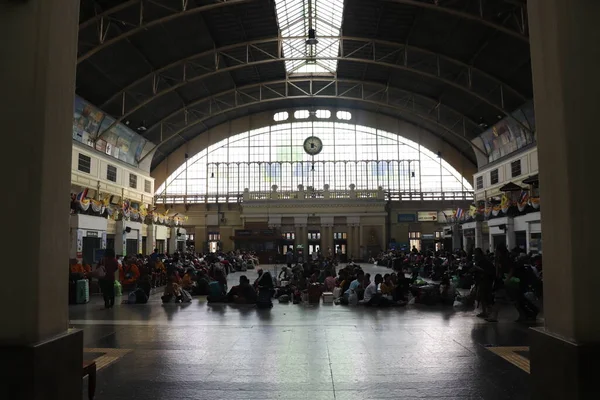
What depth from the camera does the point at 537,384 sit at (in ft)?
10.9

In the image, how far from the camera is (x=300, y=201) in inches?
1538

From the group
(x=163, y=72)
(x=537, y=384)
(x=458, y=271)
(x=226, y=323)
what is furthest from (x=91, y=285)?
(x=163, y=72)

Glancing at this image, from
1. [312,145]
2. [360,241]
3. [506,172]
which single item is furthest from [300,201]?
[506,172]

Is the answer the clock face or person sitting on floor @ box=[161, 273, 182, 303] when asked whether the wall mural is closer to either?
person sitting on floor @ box=[161, 273, 182, 303]

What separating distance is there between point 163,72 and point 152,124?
6.52 meters

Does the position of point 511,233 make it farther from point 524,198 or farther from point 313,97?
point 313,97

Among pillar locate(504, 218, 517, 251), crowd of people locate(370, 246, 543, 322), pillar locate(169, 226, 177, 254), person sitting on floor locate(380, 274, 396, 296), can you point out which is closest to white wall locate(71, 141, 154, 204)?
pillar locate(169, 226, 177, 254)

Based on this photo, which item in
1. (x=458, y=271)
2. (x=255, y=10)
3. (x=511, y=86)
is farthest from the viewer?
(x=511, y=86)

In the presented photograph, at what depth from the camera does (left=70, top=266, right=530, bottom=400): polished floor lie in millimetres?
4645
